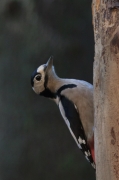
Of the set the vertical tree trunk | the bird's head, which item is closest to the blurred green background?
the bird's head

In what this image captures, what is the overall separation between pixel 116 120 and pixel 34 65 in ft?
5.14

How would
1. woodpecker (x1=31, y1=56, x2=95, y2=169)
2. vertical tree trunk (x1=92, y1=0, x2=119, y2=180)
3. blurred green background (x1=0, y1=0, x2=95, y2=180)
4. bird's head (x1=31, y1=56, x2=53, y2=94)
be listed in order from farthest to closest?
1. blurred green background (x1=0, y1=0, x2=95, y2=180)
2. bird's head (x1=31, y1=56, x2=53, y2=94)
3. woodpecker (x1=31, y1=56, x2=95, y2=169)
4. vertical tree trunk (x1=92, y1=0, x2=119, y2=180)

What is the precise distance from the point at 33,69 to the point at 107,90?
1.53m

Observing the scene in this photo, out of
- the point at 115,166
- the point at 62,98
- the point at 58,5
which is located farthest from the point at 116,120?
the point at 58,5

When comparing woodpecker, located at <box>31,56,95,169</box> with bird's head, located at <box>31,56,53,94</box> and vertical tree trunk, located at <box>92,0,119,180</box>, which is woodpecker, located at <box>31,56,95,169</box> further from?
vertical tree trunk, located at <box>92,0,119,180</box>

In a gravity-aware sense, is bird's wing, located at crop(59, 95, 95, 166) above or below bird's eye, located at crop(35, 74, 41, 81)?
below

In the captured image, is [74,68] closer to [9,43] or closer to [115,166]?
[9,43]

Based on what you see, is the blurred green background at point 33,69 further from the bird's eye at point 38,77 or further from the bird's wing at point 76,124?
the bird's wing at point 76,124

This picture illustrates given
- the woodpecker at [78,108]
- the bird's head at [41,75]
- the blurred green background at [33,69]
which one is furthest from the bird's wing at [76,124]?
the blurred green background at [33,69]

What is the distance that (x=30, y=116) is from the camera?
233 centimetres

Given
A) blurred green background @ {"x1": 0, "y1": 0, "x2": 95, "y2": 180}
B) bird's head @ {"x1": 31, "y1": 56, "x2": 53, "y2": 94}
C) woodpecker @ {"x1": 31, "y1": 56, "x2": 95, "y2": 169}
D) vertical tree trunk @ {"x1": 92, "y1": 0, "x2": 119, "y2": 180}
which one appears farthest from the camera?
blurred green background @ {"x1": 0, "y1": 0, "x2": 95, "y2": 180}

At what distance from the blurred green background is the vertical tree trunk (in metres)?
1.39

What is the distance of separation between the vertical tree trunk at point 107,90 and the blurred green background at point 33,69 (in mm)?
1395

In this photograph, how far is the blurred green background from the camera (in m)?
2.30
